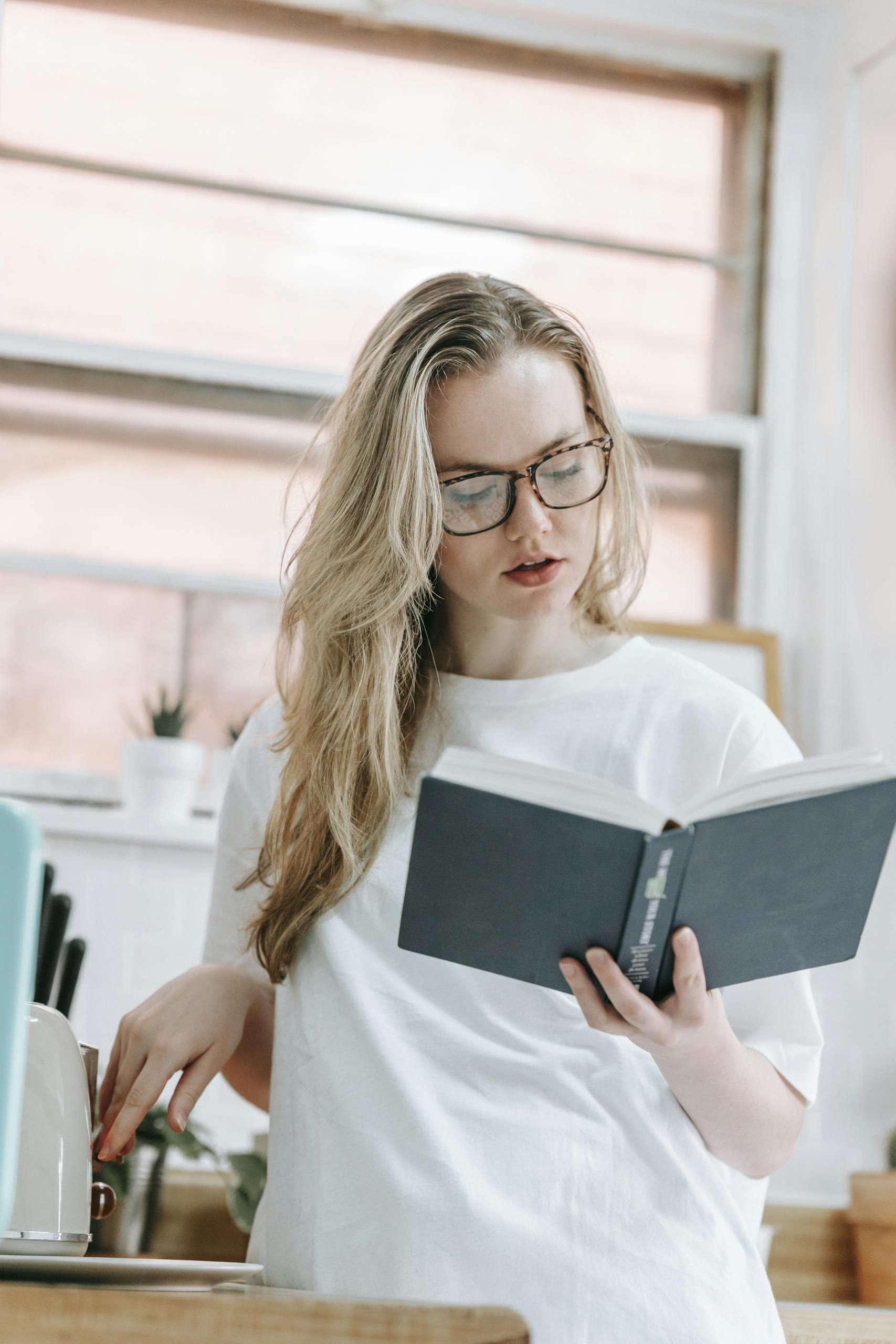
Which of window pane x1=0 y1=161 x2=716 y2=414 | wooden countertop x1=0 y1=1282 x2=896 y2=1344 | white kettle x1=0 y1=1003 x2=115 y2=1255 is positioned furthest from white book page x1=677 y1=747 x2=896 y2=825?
window pane x1=0 y1=161 x2=716 y2=414

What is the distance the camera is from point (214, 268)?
237cm

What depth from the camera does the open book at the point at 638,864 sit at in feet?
2.65

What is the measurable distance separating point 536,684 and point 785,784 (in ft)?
1.36

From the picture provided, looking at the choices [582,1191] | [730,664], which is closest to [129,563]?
[730,664]

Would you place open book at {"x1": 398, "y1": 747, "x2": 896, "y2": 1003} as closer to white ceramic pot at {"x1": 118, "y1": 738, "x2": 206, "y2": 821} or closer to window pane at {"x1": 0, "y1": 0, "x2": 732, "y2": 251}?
white ceramic pot at {"x1": 118, "y1": 738, "x2": 206, "y2": 821}

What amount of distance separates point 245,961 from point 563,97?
6.11ft

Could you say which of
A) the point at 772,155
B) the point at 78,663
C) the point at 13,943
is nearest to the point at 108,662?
the point at 78,663

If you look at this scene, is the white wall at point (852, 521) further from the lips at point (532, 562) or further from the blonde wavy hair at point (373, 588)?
the lips at point (532, 562)

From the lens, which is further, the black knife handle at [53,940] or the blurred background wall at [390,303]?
the blurred background wall at [390,303]

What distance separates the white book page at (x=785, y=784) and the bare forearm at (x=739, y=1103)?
21cm

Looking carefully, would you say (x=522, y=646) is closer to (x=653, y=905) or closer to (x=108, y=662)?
(x=653, y=905)

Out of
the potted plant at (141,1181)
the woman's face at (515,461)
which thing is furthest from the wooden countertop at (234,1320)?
the potted plant at (141,1181)

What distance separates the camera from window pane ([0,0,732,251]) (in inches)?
92.4

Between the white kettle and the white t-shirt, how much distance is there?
8.3 inches
